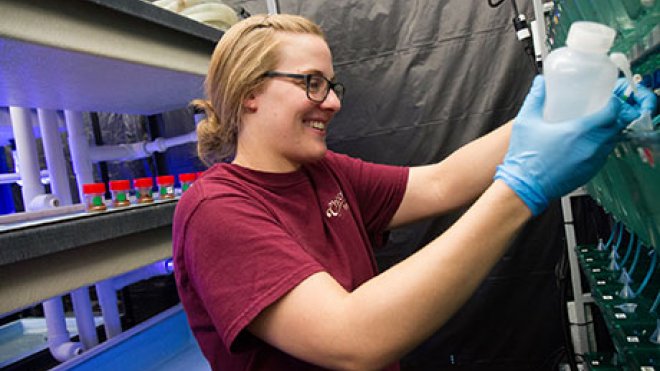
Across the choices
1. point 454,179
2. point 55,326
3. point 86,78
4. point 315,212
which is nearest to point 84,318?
point 55,326

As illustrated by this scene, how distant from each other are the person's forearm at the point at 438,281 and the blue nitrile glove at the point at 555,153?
2 centimetres

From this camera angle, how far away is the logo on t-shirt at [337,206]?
967 mm

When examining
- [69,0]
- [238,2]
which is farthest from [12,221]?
[238,2]

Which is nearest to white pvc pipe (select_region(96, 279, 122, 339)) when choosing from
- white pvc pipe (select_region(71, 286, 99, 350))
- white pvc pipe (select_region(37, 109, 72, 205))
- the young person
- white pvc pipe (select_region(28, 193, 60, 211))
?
white pvc pipe (select_region(71, 286, 99, 350))

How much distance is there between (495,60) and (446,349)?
4.31ft

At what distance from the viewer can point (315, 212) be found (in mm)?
933

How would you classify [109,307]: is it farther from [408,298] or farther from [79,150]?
[408,298]

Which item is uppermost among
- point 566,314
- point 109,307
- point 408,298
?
point 408,298

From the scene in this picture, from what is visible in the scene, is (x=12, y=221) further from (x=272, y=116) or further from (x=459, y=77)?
(x=459, y=77)

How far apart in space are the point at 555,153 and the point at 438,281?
0.72ft

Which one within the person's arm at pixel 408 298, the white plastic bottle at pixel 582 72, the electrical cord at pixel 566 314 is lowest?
the electrical cord at pixel 566 314

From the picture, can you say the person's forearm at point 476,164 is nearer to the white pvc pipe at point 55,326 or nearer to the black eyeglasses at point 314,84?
the black eyeglasses at point 314,84

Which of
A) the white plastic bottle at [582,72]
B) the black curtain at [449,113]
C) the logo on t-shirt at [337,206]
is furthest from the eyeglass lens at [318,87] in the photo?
the black curtain at [449,113]

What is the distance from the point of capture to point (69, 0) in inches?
39.9
